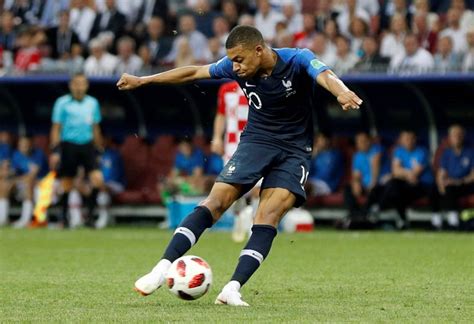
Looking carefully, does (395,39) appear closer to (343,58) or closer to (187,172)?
(343,58)

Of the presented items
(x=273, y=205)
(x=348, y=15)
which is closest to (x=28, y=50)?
(x=348, y=15)

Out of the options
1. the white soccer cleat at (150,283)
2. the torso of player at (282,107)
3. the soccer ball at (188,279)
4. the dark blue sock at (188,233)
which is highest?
the torso of player at (282,107)

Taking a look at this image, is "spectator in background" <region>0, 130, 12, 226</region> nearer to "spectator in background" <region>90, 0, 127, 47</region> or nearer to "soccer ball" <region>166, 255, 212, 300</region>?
"spectator in background" <region>90, 0, 127, 47</region>

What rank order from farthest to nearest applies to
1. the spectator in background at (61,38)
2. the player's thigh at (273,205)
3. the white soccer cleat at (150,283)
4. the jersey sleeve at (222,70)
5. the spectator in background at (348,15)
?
the spectator in background at (61,38), the spectator in background at (348,15), the jersey sleeve at (222,70), the player's thigh at (273,205), the white soccer cleat at (150,283)

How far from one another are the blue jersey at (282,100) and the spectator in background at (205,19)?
1139cm

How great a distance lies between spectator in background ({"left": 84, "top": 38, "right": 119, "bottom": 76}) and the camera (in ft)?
63.5

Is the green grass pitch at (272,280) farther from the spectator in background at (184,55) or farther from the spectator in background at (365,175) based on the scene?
the spectator in background at (184,55)

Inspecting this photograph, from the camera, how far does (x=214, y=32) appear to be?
19.5 m

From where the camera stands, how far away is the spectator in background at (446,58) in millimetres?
17016

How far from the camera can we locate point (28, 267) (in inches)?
445

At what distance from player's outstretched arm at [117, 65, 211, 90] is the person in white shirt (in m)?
9.11

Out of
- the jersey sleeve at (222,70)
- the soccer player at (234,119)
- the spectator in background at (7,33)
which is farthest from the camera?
the spectator in background at (7,33)

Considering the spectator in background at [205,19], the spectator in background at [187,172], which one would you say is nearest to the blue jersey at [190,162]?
the spectator in background at [187,172]

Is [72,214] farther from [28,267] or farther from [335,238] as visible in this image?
[28,267]
